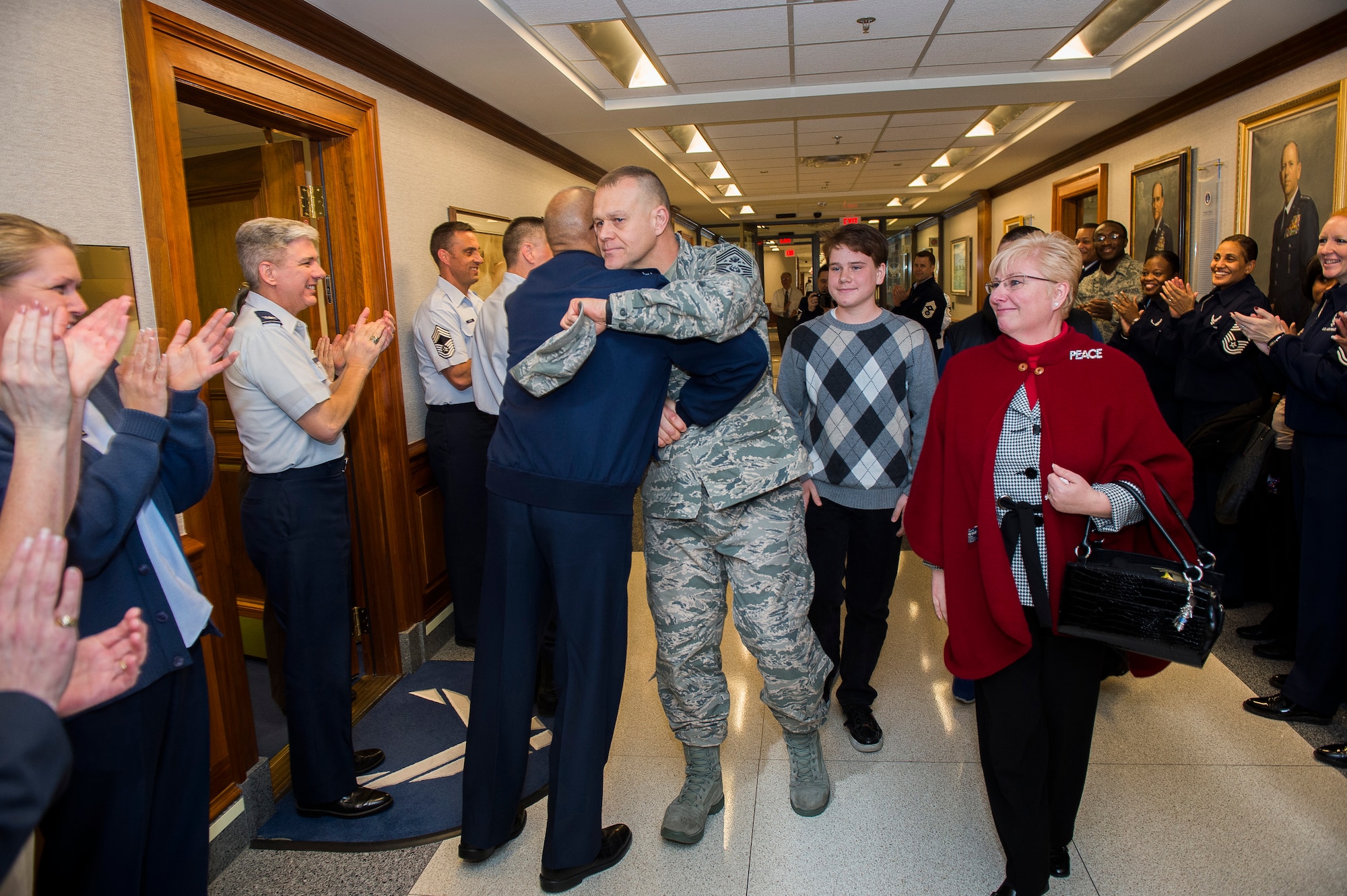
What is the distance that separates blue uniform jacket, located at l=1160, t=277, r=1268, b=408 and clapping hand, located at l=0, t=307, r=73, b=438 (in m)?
4.05

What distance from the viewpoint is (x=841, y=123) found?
6207 millimetres

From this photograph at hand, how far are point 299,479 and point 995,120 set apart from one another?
6317mm

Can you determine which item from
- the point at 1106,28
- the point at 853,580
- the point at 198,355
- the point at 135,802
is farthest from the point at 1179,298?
the point at 135,802

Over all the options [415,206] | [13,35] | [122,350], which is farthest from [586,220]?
[415,206]

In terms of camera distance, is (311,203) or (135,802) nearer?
(135,802)

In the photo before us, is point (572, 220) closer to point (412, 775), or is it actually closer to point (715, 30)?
point (412, 775)

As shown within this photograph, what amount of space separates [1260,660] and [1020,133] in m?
5.22

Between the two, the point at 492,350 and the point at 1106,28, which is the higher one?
the point at 1106,28

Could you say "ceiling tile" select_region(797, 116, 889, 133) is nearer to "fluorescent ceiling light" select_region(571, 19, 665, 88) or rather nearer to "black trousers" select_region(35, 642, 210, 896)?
"fluorescent ceiling light" select_region(571, 19, 665, 88)

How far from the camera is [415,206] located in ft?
12.2

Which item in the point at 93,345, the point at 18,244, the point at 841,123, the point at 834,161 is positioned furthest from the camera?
the point at 834,161

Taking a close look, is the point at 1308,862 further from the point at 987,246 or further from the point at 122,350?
the point at 987,246

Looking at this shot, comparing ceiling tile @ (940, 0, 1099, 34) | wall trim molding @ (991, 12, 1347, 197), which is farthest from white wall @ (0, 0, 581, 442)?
wall trim molding @ (991, 12, 1347, 197)

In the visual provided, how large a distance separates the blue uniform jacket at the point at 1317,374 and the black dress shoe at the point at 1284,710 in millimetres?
941
